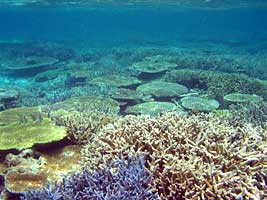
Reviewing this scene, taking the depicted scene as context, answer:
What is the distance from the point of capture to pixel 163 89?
500 inches

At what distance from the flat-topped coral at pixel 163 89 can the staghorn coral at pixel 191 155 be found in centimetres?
735

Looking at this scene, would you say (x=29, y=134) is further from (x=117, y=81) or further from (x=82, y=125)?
Result: (x=117, y=81)

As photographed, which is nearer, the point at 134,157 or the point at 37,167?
the point at 134,157

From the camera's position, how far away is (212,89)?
42.0ft

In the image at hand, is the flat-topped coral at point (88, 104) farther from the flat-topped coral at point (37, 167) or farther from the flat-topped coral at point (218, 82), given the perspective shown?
the flat-topped coral at point (218, 82)

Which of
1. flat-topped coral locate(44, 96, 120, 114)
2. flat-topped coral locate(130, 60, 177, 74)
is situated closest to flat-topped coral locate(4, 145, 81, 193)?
flat-topped coral locate(44, 96, 120, 114)

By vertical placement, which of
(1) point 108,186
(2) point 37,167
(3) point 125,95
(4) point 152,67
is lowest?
(4) point 152,67

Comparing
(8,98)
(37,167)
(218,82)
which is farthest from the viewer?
(218,82)

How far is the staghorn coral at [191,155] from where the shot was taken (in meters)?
3.45

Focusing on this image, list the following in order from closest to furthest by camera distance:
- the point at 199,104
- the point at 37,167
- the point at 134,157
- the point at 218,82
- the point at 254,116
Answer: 1. the point at 134,157
2. the point at 37,167
3. the point at 254,116
4. the point at 199,104
5. the point at 218,82

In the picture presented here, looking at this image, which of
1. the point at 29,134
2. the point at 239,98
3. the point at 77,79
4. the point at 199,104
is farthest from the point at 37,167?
the point at 77,79

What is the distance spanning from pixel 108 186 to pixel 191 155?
1259 mm

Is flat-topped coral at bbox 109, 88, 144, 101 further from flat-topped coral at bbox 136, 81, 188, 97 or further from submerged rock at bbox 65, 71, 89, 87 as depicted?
submerged rock at bbox 65, 71, 89, 87

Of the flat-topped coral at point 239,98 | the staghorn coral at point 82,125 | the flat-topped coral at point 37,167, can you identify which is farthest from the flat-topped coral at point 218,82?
the flat-topped coral at point 37,167
